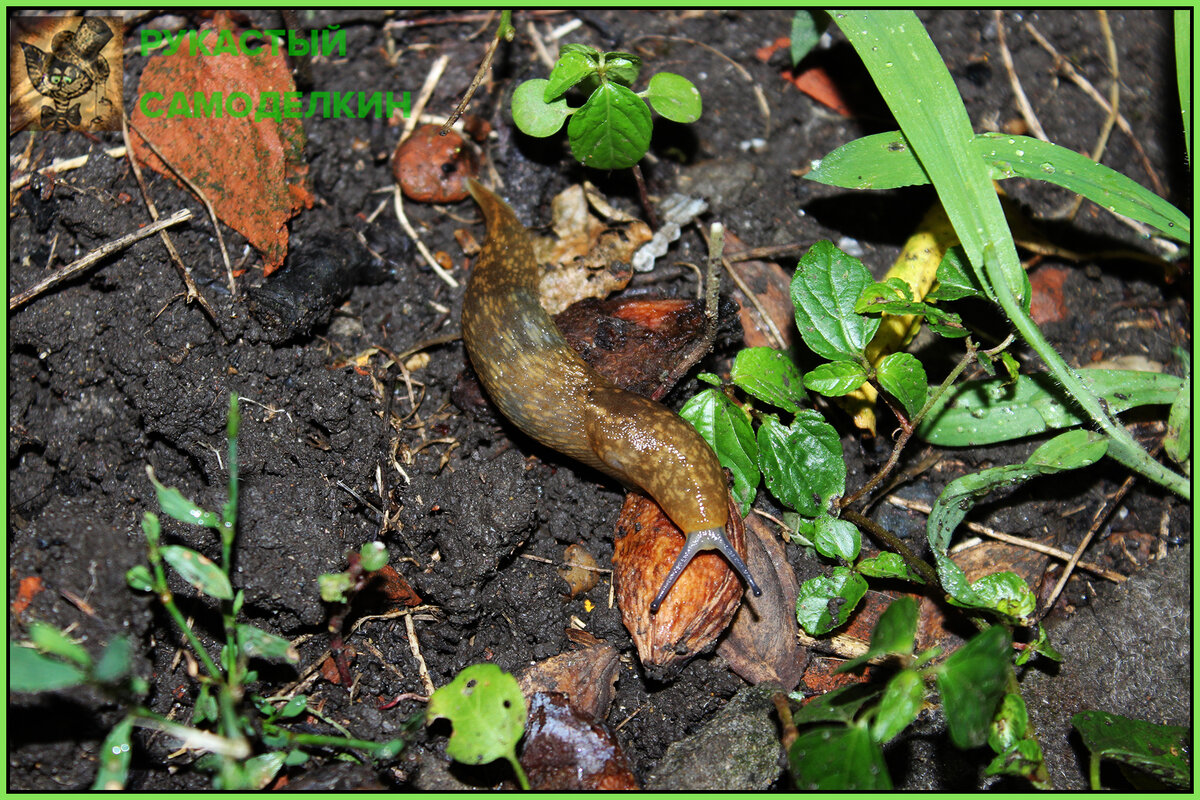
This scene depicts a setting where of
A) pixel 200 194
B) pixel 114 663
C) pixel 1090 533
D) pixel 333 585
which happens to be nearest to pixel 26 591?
pixel 114 663

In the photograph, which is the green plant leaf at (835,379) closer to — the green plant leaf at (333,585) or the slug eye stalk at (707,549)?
the slug eye stalk at (707,549)

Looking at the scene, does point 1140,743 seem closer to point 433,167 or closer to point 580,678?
point 580,678

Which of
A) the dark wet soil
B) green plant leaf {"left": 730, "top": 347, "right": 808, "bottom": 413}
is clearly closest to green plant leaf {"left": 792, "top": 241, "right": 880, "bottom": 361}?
green plant leaf {"left": 730, "top": 347, "right": 808, "bottom": 413}

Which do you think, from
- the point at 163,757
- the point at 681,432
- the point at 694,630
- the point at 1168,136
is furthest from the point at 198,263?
the point at 1168,136

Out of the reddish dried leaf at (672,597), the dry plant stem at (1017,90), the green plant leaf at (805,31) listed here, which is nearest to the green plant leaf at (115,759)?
the reddish dried leaf at (672,597)

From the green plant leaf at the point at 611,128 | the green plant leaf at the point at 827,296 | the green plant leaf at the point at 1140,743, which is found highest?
the green plant leaf at the point at 611,128

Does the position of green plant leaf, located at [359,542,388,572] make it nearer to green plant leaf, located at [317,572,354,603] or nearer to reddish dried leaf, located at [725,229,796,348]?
green plant leaf, located at [317,572,354,603]
